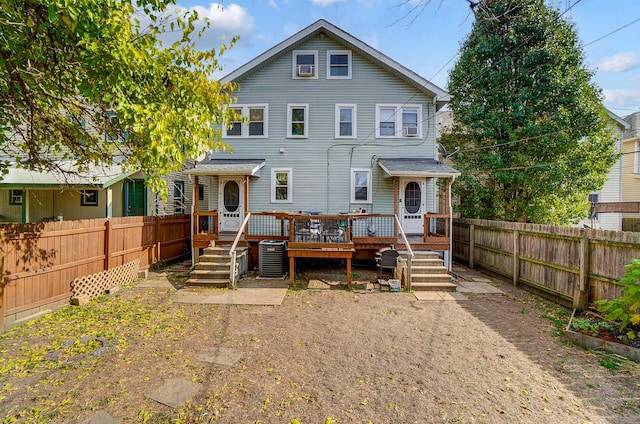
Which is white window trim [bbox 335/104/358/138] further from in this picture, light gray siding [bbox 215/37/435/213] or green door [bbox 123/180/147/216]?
green door [bbox 123/180/147/216]

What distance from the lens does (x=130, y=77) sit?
13.7 ft

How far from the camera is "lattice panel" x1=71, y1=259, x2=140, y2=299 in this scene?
23.1 ft

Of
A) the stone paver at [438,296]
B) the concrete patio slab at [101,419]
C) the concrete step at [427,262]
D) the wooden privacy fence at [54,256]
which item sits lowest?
the stone paver at [438,296]

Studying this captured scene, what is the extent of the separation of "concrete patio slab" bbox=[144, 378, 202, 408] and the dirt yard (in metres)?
0.08

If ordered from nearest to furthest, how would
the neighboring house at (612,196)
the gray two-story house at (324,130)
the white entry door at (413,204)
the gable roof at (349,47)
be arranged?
the white entry door at (413,204) < the gable roof at (349,47) < the gray two-story house at (324,130) < the neighboring house at (612,196)

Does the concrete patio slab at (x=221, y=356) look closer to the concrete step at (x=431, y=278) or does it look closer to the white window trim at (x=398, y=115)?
the concrete step at (x=431, y=278)

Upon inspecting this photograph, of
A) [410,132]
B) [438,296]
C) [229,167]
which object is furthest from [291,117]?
[438,296]

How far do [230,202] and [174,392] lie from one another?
29.7 feet

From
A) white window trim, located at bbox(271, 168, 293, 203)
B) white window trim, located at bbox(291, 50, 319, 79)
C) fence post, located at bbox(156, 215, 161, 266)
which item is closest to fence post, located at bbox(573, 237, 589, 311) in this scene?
white window trim, located at bbox(271, 168, 293, 203)

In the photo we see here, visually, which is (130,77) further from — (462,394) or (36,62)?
(462,394)

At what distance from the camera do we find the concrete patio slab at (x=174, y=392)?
3.46 meters

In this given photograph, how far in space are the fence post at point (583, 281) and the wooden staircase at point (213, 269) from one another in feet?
27.8

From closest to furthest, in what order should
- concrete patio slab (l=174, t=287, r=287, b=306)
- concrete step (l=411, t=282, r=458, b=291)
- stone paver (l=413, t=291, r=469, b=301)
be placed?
concrete patio slab (l=174, t=287, r=287, b=306) < stone paver (l=413, t=291, r=469, b=301) < concrete step (l=411, t=282, r=458, b=291)

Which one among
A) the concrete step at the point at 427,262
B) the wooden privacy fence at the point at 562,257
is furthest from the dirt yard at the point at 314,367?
the concrete step at the point at 427,262
